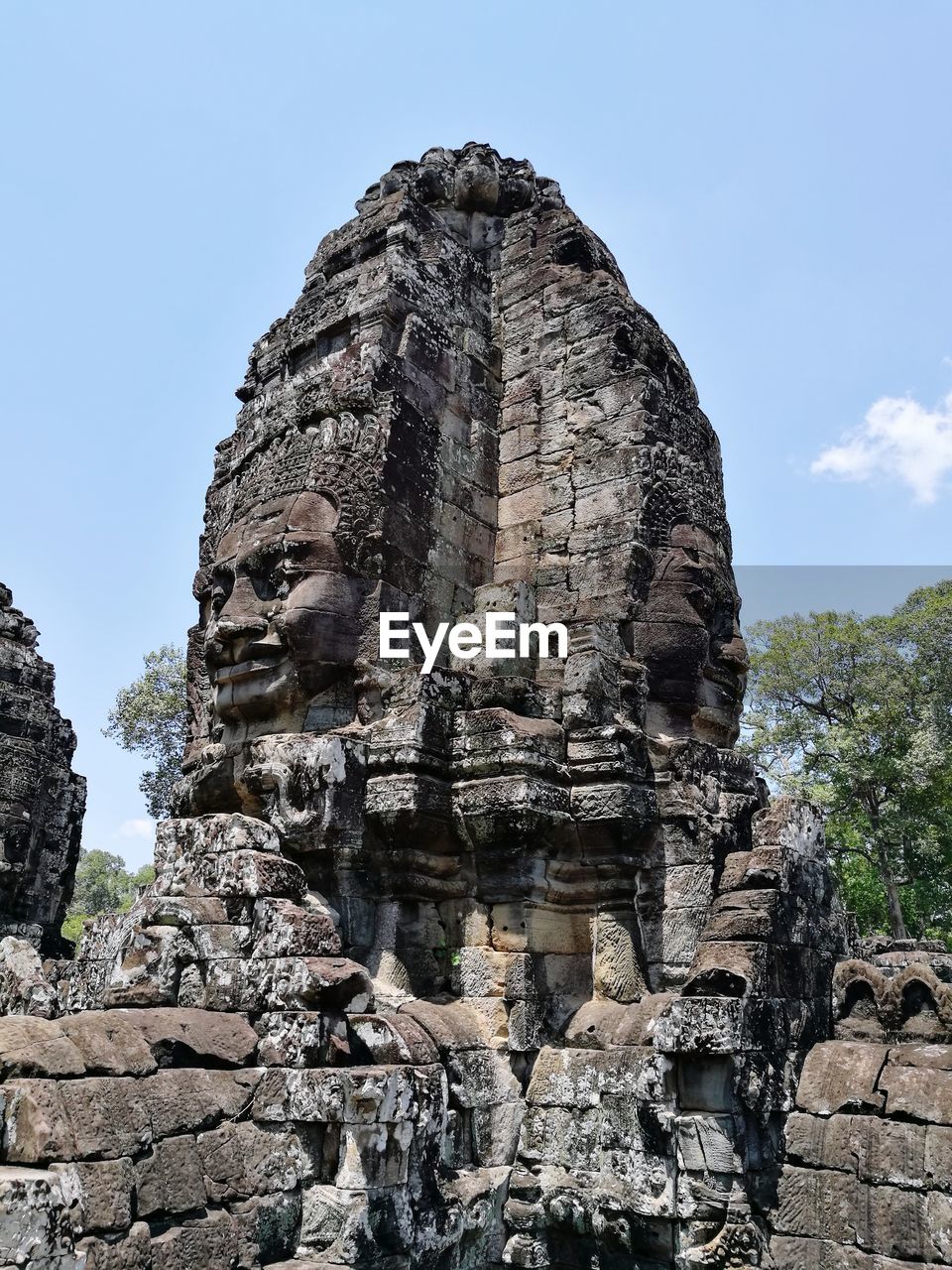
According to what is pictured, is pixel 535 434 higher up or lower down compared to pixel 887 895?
higher up

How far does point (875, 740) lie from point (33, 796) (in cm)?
1652

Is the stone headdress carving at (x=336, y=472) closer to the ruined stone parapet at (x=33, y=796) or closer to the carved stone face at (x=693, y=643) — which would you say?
the carved stone face at (x=693, y=643)

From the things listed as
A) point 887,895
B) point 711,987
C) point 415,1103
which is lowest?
point 415,1103

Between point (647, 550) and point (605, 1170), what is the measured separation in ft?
13.0

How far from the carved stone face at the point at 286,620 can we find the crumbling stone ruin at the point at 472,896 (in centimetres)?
3

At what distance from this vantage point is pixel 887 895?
2070 cm

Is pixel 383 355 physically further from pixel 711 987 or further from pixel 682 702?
pixel 711 987

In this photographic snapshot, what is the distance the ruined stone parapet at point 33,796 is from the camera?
10992mm

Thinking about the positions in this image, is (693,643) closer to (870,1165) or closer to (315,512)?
(315,512)

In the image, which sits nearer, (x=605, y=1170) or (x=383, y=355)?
(x=605, y=1170)

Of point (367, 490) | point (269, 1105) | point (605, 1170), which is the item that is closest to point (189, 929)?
point (269, 1105)

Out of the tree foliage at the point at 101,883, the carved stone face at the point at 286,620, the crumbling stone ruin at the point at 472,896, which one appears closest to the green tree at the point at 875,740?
the crumbling stone ruin at the point at 472,896

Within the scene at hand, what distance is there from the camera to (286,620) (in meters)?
6.70

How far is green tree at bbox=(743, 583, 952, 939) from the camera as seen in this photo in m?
20.1
